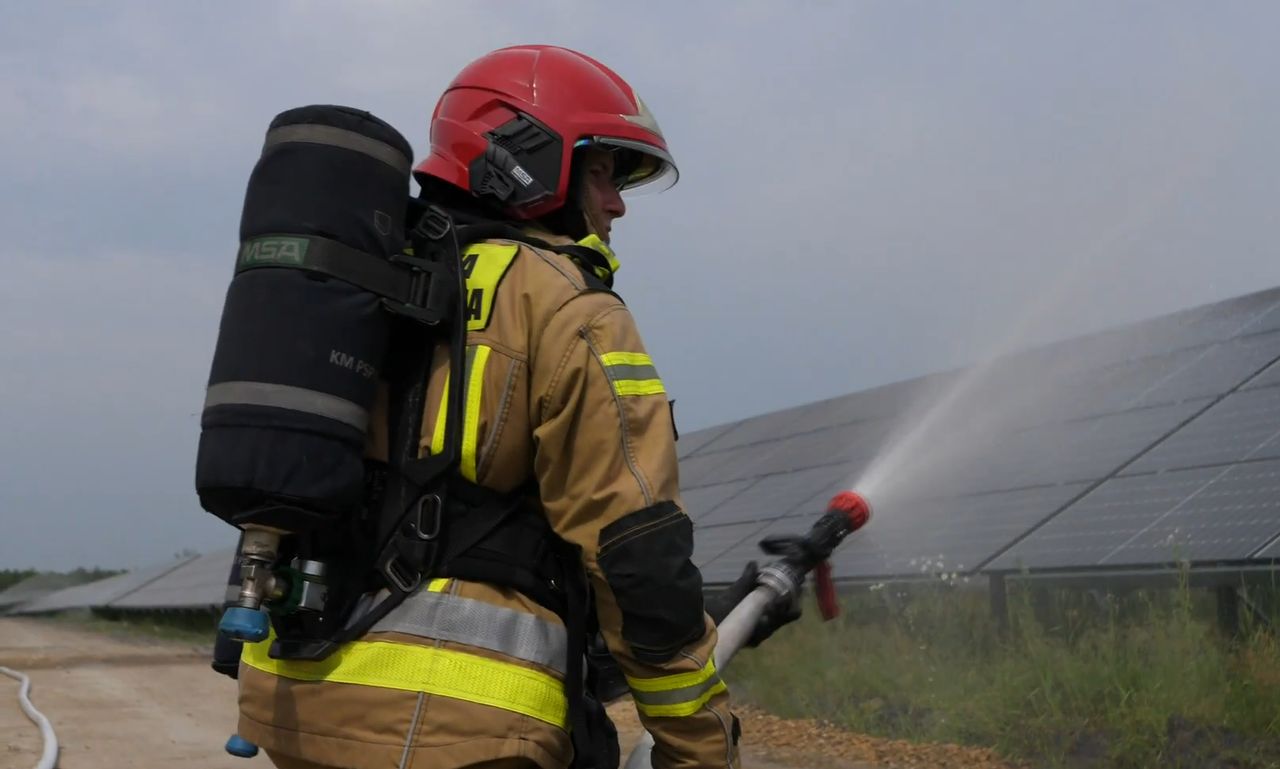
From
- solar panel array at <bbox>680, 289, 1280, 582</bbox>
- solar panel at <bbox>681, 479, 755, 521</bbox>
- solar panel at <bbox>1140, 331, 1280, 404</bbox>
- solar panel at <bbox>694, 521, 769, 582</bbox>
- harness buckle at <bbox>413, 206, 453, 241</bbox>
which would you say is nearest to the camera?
harness buckle at <bbox>413, 206, 453, 241</bbox>

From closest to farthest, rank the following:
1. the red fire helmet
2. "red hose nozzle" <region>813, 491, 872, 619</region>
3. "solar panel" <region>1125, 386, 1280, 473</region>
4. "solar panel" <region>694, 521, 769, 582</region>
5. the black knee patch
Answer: the black knee patch, the red fire helmet, "red hose nozzle" <region>813, 491, 872, 619</region>, "solar panel" <region>1125, 386, 1280, 473</region>, "solar panel" <region>694, 521, 769, 582</region>

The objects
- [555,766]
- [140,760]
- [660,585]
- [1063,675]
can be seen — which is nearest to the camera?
[660,585]

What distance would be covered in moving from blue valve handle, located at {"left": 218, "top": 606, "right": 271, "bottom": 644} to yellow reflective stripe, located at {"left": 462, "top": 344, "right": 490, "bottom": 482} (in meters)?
0.39

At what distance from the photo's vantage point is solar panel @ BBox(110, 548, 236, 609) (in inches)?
823

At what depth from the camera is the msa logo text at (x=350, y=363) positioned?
2.05m

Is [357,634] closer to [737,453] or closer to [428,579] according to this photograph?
[428,579]

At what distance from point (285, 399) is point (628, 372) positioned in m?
0.53

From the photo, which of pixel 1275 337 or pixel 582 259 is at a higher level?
pixel 1275 337

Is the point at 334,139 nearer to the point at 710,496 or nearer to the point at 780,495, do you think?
the point at 780,495

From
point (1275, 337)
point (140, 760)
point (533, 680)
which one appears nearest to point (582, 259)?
point (533, 680)

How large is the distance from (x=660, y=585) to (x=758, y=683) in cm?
679

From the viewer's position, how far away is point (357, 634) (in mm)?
2156

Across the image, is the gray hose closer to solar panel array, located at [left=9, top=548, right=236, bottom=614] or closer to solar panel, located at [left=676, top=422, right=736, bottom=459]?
solar panel, located at [left=676, top=422, right=736, bottom=459]

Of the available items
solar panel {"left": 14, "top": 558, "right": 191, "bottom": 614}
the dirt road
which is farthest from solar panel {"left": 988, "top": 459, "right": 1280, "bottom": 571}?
solar panel {"left": 14, "top": 558, "right": 191, "bottom": 614}
